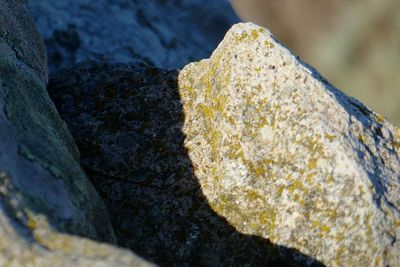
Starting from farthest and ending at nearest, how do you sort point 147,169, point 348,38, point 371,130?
point 348,38 → point 147,169 → point 371,130

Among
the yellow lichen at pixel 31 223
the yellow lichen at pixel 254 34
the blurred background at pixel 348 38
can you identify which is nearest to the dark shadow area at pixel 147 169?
the yellow lichen at pixel 254 34


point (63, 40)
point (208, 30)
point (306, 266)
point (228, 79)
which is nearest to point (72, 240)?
point (306, 266)

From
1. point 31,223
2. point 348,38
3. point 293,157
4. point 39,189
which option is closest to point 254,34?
point 293,157

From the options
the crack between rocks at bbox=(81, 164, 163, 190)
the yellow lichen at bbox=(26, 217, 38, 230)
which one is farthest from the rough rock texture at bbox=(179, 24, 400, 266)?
the yellow lichen at bbox=(26, 217, 38, 230)

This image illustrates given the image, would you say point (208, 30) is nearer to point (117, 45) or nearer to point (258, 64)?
point (117, 45)

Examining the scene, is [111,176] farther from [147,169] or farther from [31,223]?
[31,223]
